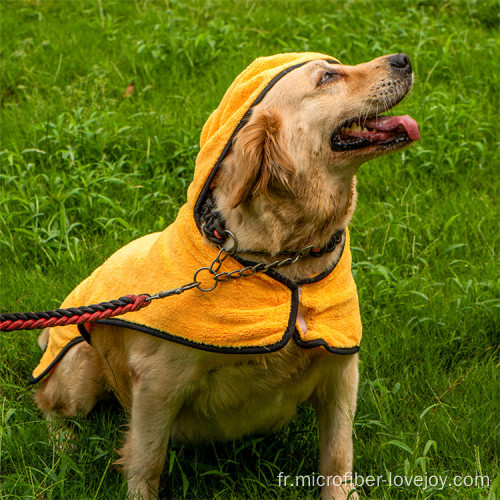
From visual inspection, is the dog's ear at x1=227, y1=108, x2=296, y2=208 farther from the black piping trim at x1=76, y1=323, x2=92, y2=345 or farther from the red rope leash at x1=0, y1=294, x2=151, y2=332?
the black piping trim at x1=76, y1=323, x2=92, y2=345

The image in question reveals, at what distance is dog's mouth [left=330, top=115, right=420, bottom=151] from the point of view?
3006 millimetres

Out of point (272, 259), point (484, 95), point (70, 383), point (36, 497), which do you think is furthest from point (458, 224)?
point (36, 497)

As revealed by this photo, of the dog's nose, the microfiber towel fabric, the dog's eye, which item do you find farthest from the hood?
the dog's nose

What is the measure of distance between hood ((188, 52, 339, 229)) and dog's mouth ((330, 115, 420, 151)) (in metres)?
0.35

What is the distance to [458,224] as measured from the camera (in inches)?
190

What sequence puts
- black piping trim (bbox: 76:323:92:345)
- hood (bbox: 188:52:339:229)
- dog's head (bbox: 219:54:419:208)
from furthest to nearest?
black piping trim (bbox: 76:323:92:345) → hood (bbox: 188:52:339:229) → dog's head (bbox: 219:54:419:208)

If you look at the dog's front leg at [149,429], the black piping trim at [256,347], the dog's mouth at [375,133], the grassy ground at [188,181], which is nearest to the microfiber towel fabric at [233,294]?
the black piping trim at [256,347]

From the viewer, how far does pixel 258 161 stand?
2.86 metres

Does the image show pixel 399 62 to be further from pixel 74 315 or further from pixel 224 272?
pixel 74 315

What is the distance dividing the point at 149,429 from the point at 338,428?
2.70ft

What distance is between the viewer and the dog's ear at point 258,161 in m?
2.83

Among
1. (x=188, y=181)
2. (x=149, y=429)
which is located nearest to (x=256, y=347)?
(x=149, y=429)

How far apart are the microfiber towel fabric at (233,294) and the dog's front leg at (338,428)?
209 mm

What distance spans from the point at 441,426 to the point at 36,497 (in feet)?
5.79
